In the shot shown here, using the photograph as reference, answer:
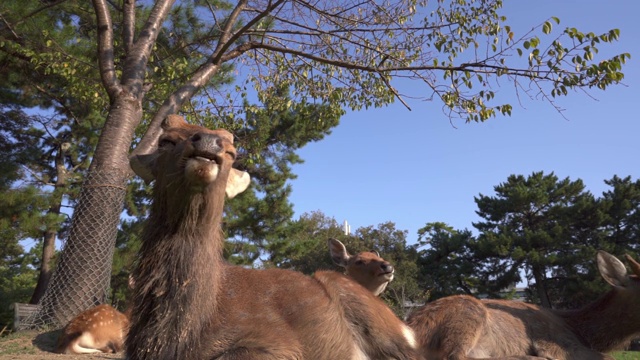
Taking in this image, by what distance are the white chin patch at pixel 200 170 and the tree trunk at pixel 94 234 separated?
247 inches

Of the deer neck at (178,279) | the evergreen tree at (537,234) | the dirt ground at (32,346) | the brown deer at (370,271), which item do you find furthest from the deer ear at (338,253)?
the evergreen tree at (537,234)

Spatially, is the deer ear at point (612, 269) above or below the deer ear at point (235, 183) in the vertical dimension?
below

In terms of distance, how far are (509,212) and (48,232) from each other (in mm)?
32522

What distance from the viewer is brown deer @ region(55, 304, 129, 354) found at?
703 cm

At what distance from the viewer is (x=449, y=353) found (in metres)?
5.52

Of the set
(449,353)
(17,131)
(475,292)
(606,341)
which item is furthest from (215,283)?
(475,292)

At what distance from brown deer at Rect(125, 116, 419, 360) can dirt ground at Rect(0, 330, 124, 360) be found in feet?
11.9

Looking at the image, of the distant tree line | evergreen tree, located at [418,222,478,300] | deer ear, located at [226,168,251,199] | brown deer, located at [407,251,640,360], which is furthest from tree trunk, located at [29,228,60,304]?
evergreen tree, located at [418,222,478,300]

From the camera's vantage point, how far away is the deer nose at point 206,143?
309 cm

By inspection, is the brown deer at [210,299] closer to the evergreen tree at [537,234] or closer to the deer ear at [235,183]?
the deer ear at [235,183]

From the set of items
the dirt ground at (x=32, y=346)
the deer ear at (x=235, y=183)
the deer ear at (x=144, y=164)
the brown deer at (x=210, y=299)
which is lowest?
the dirt ground at (x=32, y=346)

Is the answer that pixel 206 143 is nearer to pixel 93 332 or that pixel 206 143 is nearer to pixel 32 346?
pixel 93 332

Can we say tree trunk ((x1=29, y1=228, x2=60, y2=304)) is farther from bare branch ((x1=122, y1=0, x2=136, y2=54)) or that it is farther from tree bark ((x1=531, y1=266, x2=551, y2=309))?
tree bark ((x1=531, y1=266, x2=551, y2=309))

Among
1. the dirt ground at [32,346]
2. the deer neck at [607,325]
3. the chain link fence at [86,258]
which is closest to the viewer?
the dirt ground at [32,346]
